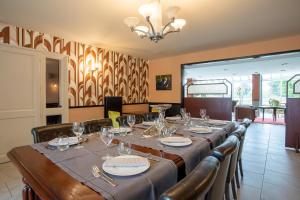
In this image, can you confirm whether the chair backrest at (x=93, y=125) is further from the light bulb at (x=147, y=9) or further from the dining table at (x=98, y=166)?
the light bulb at (x=147, y=9)

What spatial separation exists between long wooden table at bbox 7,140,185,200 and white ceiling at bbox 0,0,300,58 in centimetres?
197

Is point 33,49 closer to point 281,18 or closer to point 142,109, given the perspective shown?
point 142,109

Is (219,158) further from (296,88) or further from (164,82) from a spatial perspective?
(164,82)

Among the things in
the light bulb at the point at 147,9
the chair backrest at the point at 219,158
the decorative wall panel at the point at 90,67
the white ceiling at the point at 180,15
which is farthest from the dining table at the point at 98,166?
the decorative wall panel at the point at 90,67

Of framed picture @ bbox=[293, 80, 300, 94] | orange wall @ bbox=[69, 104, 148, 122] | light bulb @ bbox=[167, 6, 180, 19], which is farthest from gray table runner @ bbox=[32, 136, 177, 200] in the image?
framed picture @ bbox=[293, 80, 300, 94]

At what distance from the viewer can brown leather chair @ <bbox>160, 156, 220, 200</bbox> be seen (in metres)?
0.56

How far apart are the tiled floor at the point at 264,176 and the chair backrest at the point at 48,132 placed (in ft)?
2.87

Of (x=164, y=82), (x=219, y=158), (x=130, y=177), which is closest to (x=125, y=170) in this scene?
(x=130, y=177)

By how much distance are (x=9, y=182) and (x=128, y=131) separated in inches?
70.1

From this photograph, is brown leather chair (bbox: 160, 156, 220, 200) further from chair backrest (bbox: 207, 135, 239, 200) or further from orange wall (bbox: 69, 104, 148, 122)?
orange wall (bbox: 69, 104, 148, 122)

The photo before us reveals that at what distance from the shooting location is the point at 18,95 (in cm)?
319

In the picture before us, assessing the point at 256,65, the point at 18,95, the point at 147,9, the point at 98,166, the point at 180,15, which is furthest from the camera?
the point at 256,65

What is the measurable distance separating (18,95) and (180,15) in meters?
3.08

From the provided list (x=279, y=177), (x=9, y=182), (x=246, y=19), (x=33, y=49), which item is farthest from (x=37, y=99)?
(x=279, y=177)
